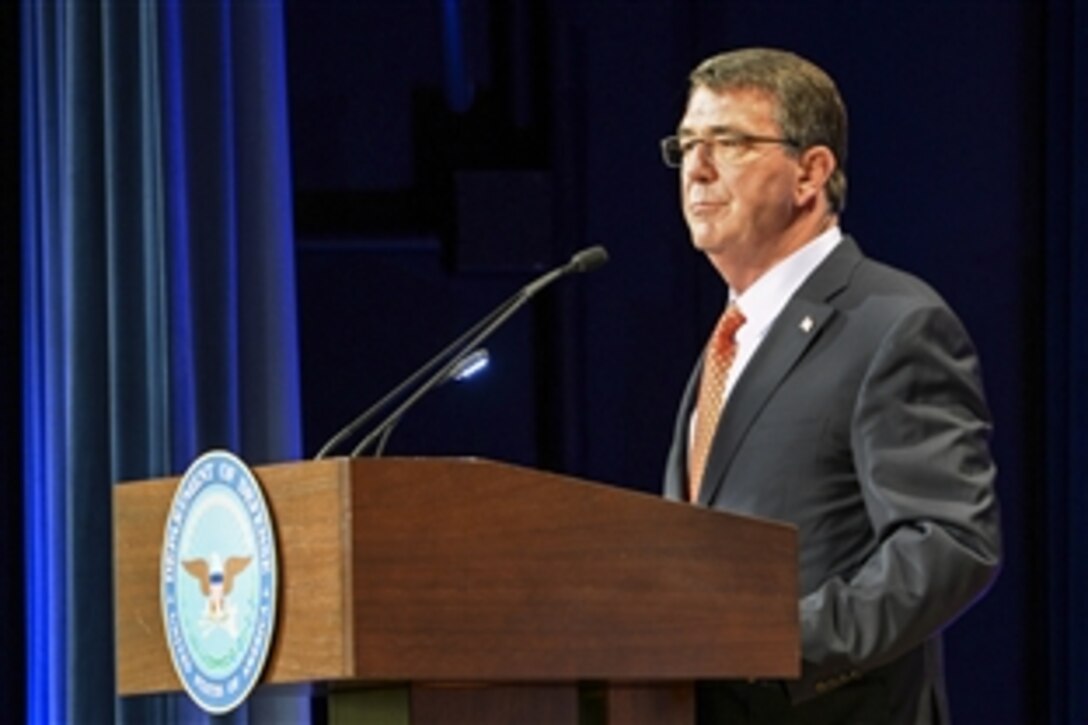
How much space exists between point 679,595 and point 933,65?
104 inches

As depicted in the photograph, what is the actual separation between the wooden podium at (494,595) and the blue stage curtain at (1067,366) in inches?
86.2

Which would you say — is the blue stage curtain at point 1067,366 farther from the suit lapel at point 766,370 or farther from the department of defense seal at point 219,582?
the department of defense seal at point 219,582

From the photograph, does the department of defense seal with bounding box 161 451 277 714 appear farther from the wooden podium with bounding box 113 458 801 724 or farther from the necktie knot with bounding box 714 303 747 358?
the necktie knot with bounding box 714 303 747 358

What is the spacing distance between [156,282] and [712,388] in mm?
1573

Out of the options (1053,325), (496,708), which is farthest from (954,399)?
(1053,325)

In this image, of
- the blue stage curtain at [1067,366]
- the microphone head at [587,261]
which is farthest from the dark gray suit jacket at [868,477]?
the blue stage curtain at [1067,366]

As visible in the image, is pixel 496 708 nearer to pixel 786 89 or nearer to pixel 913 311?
pixel 913 311

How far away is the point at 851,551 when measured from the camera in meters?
2.50

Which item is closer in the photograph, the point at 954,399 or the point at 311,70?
the point at 954,399

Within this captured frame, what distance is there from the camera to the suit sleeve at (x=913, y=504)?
7.56 ft

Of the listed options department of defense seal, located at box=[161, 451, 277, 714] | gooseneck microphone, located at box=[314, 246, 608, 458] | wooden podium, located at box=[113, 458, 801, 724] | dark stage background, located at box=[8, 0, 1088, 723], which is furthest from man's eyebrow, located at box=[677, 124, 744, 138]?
dark stage background, located at box=[8, 0, 1088, 723]

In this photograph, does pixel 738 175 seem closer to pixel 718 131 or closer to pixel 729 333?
pixel 718 131

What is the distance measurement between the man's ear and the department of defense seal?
0.94 m

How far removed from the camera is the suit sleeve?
90.7 inches
